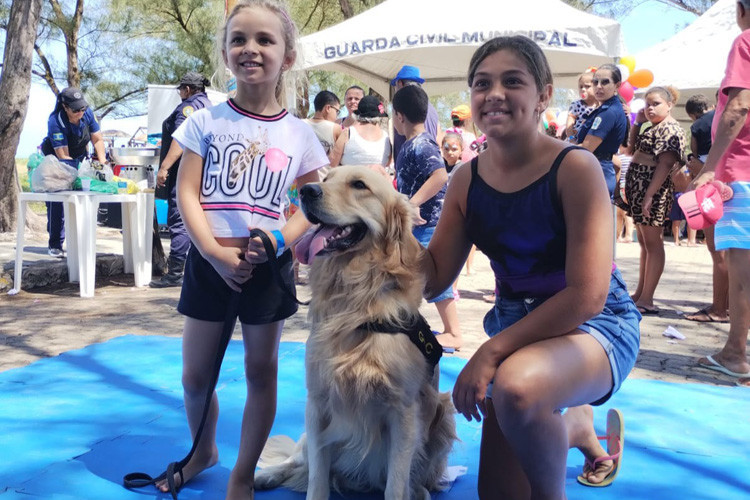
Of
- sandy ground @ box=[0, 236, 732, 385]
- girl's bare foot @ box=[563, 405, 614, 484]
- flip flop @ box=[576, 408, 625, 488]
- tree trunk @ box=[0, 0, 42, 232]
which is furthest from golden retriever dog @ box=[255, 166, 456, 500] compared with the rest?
tree trunk @ box=[0, 0, 42, 232]

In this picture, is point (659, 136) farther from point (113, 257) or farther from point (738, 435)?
point (113, 257)

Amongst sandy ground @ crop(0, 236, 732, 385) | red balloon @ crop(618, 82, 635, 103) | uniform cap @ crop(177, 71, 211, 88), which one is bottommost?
sandy ground @ crop(0, 236, 732, 385)

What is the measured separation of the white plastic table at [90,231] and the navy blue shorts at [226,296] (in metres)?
4.52

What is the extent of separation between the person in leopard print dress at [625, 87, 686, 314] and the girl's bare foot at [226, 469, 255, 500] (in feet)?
15.5

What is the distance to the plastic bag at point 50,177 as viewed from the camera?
6.41m

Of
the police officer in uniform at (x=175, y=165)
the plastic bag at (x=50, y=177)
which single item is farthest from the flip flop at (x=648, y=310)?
the plastic bag at (x=50, y=177)

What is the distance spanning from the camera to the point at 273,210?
2.32 m

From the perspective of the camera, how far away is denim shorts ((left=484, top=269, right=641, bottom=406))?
212cm

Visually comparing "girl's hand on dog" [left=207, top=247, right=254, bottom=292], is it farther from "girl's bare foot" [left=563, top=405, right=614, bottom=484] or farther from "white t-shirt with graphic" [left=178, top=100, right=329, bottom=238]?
"girl's bare foot" [left=563, top=405, right=614, bottom=484]

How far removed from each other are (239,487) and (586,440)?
1325 mm

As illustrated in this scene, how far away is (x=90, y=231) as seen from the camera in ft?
20.7

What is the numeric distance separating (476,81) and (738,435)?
2.25 m

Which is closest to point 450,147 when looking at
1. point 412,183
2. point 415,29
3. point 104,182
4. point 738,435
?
point 415,29

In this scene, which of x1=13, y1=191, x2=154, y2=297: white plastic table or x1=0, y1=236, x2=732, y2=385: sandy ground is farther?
x1=13, y1=191, x2=154, y2=297: white plastic table
